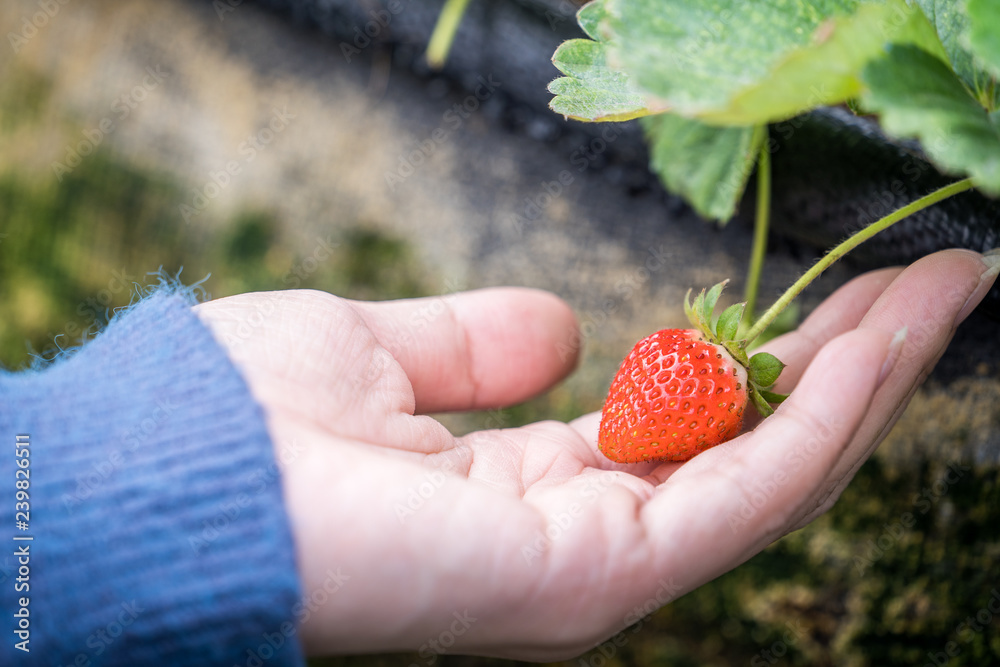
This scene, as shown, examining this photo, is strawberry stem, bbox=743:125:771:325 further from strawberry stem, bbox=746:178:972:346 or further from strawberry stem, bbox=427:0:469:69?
strawberry stem, bbox=427:0:469:69

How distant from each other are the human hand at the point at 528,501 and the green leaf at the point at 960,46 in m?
0.16

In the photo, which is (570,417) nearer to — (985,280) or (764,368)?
(764,368)

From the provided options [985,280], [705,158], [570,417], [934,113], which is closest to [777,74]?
[934,113]


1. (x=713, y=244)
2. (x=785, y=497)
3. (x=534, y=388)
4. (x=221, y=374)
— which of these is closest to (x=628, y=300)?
(x=713, y=244)

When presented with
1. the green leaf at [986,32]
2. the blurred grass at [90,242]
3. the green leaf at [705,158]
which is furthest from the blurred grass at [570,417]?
the green leaf at [986,32]

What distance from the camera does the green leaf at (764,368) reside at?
0.78m

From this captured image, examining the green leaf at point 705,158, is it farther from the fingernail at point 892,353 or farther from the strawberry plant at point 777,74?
the fingernail at point 892,353

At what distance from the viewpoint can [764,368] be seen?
784mm

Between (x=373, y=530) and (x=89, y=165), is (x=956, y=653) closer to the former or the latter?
(x=373, y=530)

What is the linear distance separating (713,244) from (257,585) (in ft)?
3.10

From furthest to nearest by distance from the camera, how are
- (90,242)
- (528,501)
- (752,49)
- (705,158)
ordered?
(90,242), (705,158), (528,501), (752,49)

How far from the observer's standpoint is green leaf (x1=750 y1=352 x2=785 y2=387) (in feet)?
2.57

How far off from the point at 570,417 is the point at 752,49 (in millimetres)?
846

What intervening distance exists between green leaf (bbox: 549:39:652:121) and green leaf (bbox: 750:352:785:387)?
0.96 feet
